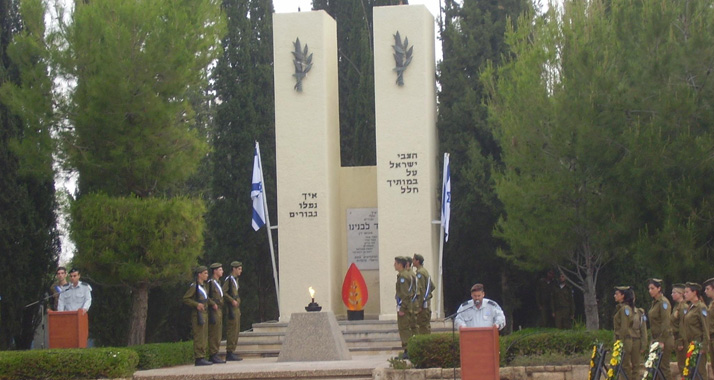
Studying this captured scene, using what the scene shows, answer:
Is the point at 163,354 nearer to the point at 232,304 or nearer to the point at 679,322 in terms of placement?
the point at 232,304

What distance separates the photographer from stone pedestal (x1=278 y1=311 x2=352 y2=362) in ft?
54.4

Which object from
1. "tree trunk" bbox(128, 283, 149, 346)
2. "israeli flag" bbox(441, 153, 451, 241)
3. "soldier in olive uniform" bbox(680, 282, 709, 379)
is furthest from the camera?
"israeli flag" bbox(441, 153, 451, 241)

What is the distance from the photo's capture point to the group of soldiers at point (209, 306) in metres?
16.2

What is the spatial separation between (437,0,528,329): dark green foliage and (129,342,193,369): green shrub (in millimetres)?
7410

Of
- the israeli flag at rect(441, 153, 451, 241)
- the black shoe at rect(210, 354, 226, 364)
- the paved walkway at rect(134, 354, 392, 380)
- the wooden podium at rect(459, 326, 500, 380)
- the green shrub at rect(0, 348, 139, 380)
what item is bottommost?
the black shoe at rect(210, 354, 226, 364)

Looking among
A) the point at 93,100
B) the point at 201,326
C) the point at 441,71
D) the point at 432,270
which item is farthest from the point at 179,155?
the point at 441,71

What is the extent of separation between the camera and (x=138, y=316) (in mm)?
18844

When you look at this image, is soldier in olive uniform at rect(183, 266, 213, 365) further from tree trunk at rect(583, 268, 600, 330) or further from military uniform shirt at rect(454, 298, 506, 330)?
tree trunk at rect(583, 268, 600, 330)

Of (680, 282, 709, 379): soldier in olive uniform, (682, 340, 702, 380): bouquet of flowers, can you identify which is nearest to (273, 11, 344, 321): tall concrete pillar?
(680, 282, 709, 379): soldier in olive uniform

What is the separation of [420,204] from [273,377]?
7176 mm

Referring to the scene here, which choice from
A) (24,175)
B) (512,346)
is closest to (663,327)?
(512,346)

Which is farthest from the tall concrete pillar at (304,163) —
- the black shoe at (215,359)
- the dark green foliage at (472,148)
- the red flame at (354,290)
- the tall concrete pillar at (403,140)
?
the black shoe at (215,359)

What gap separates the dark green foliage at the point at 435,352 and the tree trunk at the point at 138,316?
20.4 feet

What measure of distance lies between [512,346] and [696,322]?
2709 mm
